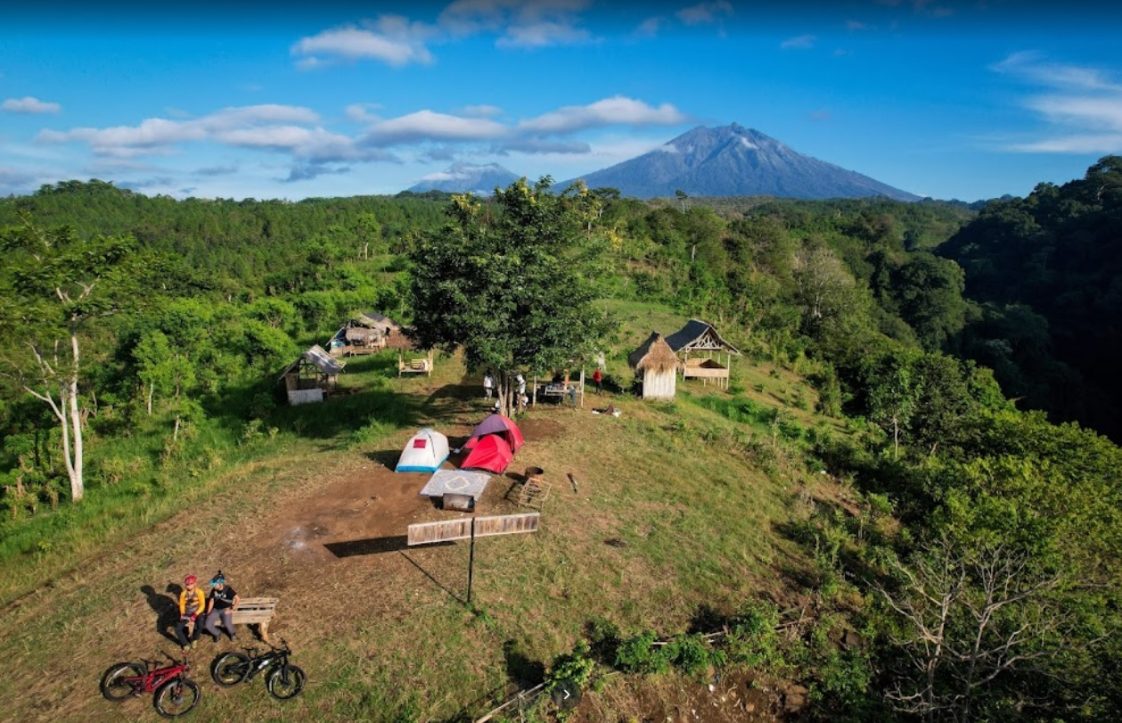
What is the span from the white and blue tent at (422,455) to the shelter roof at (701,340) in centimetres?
1749

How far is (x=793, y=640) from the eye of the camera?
1136cm

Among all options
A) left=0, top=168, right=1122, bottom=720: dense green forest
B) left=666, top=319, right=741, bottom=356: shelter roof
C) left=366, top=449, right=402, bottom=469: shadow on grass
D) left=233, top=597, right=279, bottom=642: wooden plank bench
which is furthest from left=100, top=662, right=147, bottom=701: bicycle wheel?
left=666, top=319, right=741, bottom=356: shelter roof

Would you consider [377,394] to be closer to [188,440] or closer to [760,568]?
[188,440]

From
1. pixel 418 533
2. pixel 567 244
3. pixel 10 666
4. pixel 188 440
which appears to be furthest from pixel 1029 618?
pixel 188 440

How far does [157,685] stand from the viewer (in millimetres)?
8859

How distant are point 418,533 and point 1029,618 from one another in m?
12.4

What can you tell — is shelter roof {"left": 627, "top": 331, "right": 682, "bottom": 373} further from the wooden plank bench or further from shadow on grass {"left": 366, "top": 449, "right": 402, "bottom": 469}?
the wooden plank bench

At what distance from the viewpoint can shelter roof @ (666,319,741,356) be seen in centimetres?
3114

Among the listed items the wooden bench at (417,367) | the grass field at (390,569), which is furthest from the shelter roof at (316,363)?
the grass field at (390,569)

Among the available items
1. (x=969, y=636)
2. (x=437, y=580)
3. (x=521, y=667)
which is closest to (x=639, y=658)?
(x=521, y=667)

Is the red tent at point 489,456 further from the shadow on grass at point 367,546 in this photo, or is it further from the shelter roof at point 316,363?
the shelter roof at point 316,363

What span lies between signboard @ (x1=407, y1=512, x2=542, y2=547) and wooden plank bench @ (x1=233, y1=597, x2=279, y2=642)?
257 cm

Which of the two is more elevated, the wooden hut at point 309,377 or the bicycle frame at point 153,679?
the wooden hut at point 309,377

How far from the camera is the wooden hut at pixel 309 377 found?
27.8 m
